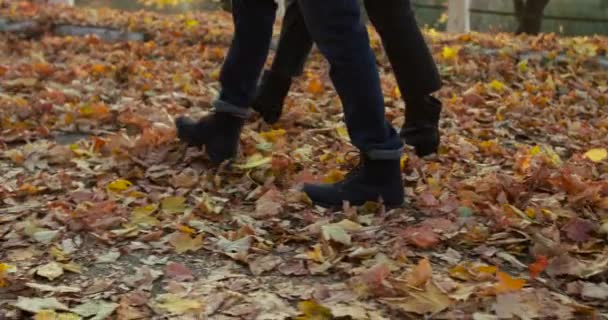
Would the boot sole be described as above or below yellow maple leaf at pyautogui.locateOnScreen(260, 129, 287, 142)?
below

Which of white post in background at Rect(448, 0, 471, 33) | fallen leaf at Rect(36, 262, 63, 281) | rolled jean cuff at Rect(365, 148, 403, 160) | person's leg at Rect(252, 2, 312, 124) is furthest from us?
white post in background at Rect(448, 0, 471, 33)

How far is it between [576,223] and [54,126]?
248 cm

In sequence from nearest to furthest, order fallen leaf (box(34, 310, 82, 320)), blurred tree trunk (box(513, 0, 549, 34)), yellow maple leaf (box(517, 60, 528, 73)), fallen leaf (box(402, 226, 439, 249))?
fallen leaf (box(34, 310, 82, 320)) < fallen leaf (box(402, 226, 439, 249)) < yellow maple leaf (box(517, 60, 528, 73)) < blurred tree trunk (box(513, 0, 549, 34))

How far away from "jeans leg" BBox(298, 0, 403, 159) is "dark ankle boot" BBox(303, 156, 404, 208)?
0.22 feet

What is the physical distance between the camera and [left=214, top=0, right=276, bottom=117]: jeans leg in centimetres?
269

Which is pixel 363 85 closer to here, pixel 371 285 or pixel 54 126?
pixel 371 285

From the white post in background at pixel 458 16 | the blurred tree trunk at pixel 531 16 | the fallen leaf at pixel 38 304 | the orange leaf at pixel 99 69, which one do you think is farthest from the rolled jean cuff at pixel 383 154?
the blurred tree trunk at pixel 531 16

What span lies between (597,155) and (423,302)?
1871mm

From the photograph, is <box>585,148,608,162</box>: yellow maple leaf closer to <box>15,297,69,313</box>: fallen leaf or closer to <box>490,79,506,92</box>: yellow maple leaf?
<box>490,79,506,92</box>: yellow maple leaf

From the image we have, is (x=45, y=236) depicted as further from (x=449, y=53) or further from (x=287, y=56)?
(x=449, y=53)

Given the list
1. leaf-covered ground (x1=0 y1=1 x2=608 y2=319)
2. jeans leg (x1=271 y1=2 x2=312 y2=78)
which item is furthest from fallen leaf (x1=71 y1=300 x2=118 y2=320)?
jeans leg (x1=271 y1=2 x2=312 y2=78)

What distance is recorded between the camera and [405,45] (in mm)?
2820

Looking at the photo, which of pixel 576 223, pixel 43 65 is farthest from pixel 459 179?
pixel 43 65

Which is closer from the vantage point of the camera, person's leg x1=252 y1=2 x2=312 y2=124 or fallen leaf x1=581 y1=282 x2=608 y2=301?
fallen leaf x1=581 y1=282 x2=608 y2=301
